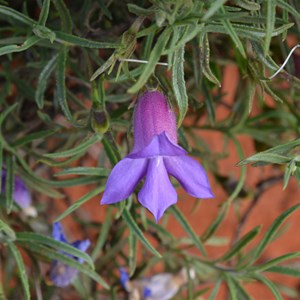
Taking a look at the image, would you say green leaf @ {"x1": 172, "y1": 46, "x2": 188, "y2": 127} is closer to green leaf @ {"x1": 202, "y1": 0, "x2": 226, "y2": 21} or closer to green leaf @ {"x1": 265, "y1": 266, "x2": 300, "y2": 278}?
green leaf @ {"x1": 202, "y1": 0, "x2": 226, "y2": 21}

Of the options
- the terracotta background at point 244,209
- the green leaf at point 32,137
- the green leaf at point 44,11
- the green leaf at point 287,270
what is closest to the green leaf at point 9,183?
the green leaf at point 32,137

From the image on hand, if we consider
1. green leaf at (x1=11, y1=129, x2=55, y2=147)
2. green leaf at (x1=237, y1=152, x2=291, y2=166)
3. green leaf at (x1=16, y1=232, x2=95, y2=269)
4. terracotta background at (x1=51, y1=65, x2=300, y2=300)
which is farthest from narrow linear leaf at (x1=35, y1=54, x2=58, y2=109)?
terracotta background at (x1=51, y1=65, x2=300, y2=300)

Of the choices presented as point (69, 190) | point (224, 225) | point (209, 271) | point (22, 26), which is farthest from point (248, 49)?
point (224, 225)

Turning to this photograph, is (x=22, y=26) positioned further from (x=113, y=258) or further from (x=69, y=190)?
(x=69, y=190)

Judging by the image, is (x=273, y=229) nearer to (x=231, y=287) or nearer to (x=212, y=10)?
(x=231, y=287)

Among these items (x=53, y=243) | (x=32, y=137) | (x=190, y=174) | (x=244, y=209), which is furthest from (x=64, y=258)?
(x=244, y=209)

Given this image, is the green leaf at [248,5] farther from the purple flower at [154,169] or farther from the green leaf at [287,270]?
the green leaf at [287,270]

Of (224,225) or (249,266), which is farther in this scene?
(224,225)
